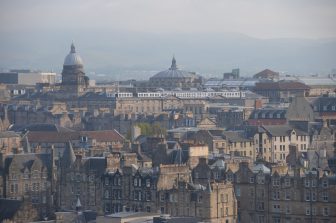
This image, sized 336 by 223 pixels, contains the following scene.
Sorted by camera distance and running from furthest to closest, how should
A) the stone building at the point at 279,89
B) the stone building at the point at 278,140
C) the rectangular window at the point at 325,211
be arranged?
the stone building at the point at 279,89 < the stone building at the point at 278,140 < the rectangular window at the point at 325,211

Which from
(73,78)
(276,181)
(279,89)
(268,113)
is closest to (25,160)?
(276,181)

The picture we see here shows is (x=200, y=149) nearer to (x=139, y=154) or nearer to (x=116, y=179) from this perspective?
(x=139, y=154)

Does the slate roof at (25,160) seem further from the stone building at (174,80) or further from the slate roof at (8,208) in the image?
the stone building at (174,80)

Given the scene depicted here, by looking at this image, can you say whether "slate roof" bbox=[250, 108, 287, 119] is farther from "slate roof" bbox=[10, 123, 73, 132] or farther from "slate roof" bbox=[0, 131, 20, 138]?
"slate roof" bbox=[0, 131, 20, 138]

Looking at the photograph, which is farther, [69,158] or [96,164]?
[69,158]

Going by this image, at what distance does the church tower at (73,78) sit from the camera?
16588cm

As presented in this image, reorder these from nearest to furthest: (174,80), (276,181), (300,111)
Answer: (276,181), (300,111), (174,80)

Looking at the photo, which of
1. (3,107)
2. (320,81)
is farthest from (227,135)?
(320,81)

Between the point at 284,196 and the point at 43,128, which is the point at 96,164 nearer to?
the point at 284,196

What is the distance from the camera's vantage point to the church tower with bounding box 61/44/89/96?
16588cm

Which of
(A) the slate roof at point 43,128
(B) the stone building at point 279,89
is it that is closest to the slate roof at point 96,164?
(A) the slate roof at point 43,128

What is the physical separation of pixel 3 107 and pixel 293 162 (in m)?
63.2

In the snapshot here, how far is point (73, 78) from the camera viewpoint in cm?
16850

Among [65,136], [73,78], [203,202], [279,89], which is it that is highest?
[73,78]
